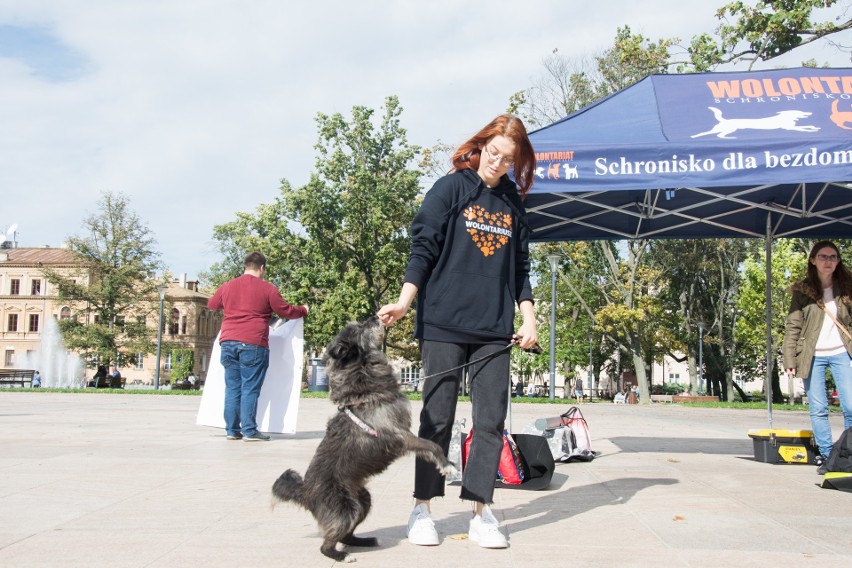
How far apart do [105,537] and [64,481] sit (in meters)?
2.05

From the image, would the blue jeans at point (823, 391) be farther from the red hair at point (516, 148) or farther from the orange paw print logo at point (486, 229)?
the orange paw print logo at point (486, 229)

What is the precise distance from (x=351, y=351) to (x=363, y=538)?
0.94 metres

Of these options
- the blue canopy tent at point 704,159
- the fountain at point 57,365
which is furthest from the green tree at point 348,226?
the blue canopy tent at point 704,159

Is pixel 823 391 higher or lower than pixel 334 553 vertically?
higher

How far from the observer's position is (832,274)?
23.2 feet

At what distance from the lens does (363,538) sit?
3812 mm

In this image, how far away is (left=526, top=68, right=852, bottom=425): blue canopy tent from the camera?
6.14 meters

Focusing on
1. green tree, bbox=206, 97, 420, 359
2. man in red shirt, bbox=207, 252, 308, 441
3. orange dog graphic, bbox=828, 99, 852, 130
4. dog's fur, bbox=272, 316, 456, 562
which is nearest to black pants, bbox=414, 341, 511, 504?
dog's fur, bbox=272, 316, 456, 562

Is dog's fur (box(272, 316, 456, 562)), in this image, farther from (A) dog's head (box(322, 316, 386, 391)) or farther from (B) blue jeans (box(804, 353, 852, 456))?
(B) blue jeans (box(804, 353, 852, 456))

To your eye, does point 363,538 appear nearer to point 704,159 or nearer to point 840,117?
point 704,159

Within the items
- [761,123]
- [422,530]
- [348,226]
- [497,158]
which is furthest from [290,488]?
[348,226]

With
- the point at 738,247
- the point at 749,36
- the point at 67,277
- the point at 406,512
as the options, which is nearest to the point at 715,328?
the point at 738,247

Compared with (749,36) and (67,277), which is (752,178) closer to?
(749,36)

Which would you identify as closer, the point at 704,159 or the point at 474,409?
the point at 474,409
